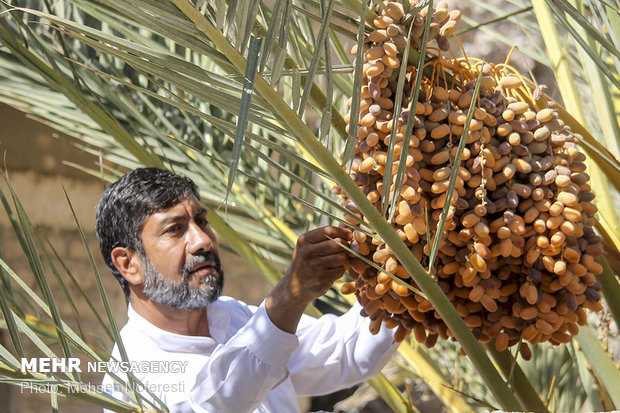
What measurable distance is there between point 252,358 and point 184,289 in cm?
33

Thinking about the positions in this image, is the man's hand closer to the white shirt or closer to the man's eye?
the white shirt

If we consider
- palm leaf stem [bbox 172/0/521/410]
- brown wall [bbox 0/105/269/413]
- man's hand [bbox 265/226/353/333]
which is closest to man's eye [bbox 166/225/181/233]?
man's hand [bbox 265/226/353/333]

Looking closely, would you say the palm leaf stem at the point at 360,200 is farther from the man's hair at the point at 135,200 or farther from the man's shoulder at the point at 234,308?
the man's shoulder at the point at 234,308

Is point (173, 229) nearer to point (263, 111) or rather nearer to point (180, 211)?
point (180, 211)

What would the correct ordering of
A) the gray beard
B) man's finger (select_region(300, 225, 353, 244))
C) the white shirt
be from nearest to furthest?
man's finger (select_region(300, 225, 353, 244)) < the white shirt < the gray beard

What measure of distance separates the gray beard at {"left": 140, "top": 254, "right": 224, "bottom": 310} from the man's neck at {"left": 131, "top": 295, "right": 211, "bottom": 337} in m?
0.04

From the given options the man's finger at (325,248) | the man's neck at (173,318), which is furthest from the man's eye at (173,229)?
the man's finger at (325,248)

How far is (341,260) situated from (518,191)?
21 cm

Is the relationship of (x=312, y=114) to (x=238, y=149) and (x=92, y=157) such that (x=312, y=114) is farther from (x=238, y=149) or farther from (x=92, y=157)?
(x=238, y=149)

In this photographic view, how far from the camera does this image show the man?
1.24 m

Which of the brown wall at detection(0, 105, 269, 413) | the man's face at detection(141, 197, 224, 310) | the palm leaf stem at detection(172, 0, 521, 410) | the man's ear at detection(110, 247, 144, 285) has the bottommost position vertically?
the brown wall at detection(0, 105, 269, 413)

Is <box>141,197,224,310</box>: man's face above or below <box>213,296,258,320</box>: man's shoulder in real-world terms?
above

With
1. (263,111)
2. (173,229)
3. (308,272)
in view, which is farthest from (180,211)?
(263,111)

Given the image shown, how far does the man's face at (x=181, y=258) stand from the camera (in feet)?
4.76
